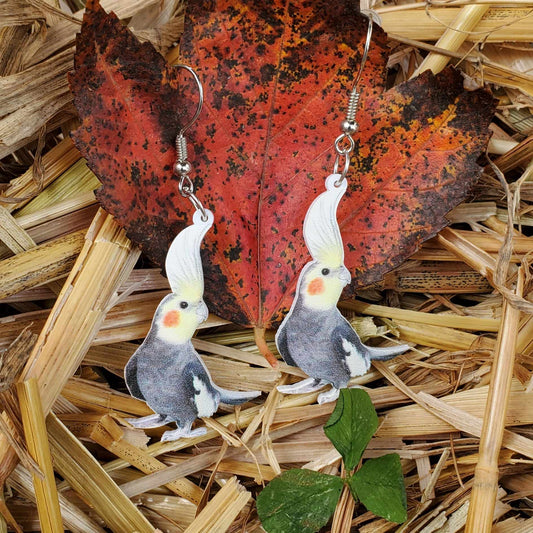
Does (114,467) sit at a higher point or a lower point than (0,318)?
lower

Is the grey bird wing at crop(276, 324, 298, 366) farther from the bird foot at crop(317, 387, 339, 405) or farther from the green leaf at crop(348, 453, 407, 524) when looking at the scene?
the green leaf at crop(348, 453, 407, 524)

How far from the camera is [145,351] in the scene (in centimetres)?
105

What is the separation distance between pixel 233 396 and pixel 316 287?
231 mm

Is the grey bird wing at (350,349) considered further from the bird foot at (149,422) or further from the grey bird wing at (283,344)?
the bird foot at (149,422)

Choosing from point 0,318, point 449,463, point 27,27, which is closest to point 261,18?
→ point 27,27

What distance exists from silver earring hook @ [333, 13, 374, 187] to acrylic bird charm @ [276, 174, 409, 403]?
0.03m

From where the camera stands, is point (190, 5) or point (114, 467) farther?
point (114, 467)

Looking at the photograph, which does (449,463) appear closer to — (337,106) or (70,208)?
(337,106)

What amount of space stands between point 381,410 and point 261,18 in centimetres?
69

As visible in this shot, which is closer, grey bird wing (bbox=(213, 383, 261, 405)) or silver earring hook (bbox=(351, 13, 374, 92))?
silver earring hook (bbox=(351, 13, 374, 92))

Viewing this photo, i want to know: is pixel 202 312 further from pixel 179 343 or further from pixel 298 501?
pixel 298 501

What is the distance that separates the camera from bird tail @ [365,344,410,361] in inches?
43.5

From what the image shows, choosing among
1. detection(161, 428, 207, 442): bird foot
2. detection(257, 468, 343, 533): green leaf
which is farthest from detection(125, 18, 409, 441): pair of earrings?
detection(257, 468, 343, 533): green leaf

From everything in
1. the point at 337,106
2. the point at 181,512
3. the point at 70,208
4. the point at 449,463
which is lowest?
the point at 181,512
